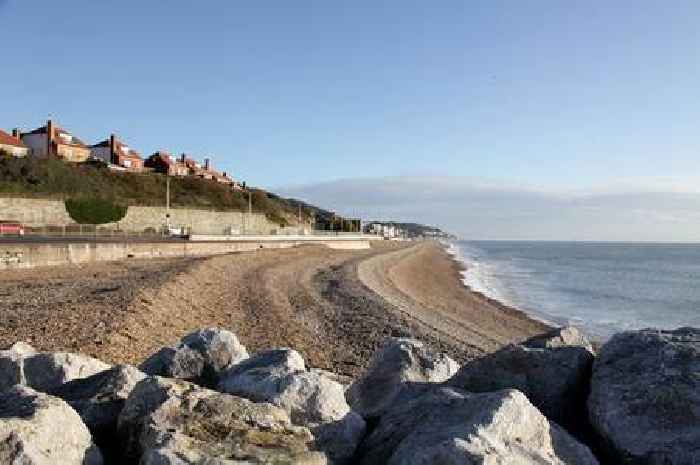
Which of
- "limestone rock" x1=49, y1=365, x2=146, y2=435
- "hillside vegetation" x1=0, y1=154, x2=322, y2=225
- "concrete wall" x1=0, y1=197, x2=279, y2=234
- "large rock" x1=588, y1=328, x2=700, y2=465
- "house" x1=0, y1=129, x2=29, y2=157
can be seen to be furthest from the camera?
"house" x1=0, y1=129, x2=29, y2=157

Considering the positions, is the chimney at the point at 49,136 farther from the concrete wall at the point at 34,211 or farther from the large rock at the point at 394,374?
the large rock at the point at 394,374

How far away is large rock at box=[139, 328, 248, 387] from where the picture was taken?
6203 mm

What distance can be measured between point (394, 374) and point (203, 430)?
233 centimetres

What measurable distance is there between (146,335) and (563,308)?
26.0 m

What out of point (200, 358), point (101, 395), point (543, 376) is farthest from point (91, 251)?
point (543, 376)

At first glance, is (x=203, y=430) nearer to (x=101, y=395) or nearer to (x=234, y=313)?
(x=101, y=395)

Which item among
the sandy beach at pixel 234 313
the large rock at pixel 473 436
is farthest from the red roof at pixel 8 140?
the large rock at pixel 473 436

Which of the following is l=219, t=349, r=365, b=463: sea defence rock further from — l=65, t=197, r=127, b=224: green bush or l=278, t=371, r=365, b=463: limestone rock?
l=65, t=197, r=127, b=224: green bush

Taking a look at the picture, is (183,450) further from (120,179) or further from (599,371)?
(120,179)

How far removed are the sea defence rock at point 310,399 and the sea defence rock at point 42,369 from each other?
152 centimetres

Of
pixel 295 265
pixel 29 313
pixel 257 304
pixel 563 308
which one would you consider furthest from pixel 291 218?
pixel 29 313

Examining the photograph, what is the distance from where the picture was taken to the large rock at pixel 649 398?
407 cm

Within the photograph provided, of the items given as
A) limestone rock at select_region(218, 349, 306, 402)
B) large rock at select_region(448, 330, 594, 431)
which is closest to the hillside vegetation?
limestone rock at select_region(218, 349, 306, 402)

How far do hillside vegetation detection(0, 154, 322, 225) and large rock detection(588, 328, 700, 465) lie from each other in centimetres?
5845
